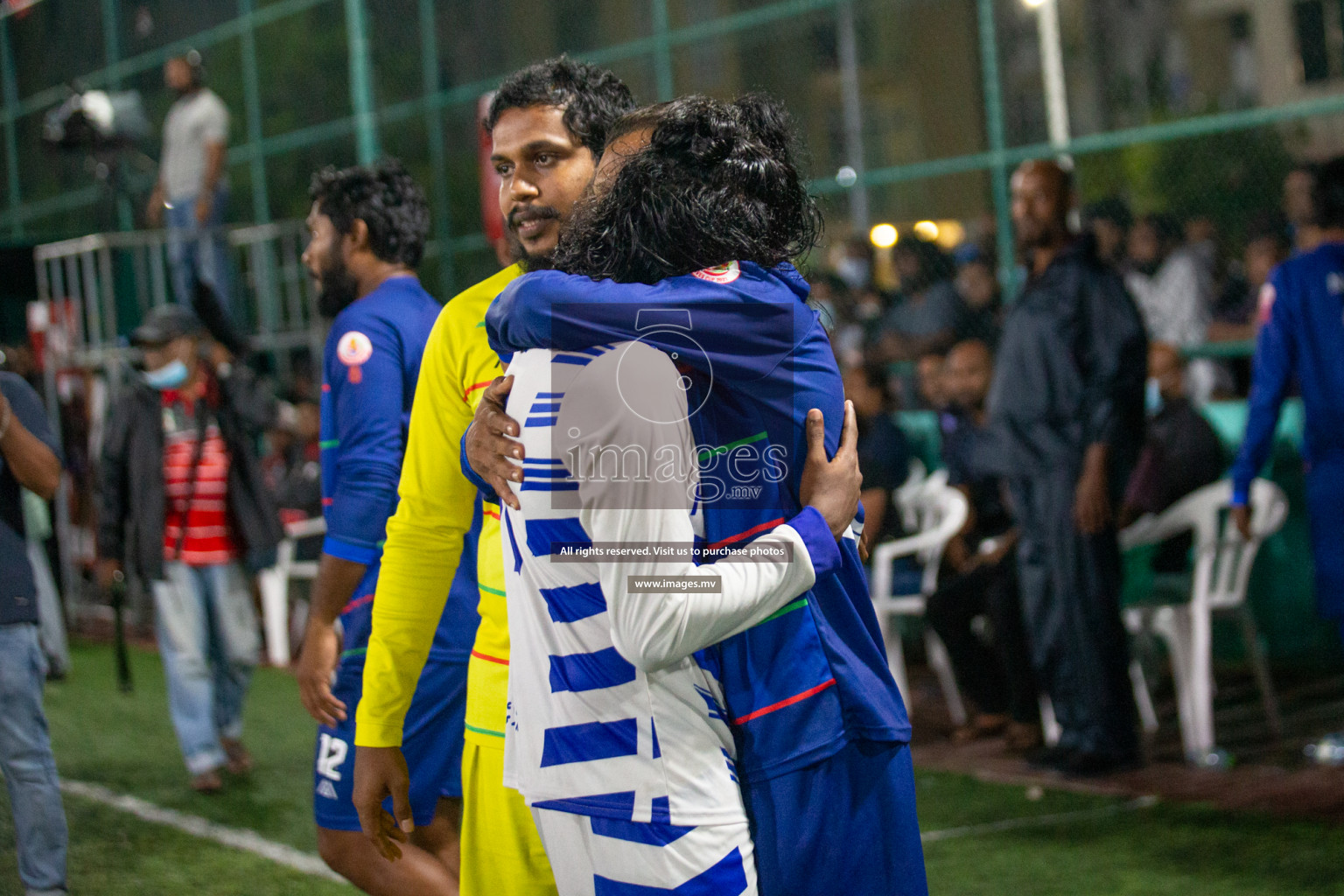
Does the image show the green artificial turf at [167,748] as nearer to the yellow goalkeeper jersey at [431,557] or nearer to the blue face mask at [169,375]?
the blue face mask at [169,375]

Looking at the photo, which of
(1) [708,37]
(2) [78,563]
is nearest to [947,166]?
(1) [708,37]

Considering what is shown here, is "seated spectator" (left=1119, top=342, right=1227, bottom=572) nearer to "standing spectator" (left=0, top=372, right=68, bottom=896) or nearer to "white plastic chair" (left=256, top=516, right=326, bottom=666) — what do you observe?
"standing spectator" (left=0, top=372, right=68, bottom=896)

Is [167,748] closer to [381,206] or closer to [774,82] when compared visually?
[381,206]

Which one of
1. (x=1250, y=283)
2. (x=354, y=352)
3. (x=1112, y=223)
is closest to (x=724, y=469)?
(x=354, y=352)

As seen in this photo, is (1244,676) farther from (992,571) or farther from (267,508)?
(267,508)

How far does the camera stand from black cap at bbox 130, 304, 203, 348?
640cm

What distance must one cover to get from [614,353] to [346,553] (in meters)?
1.37

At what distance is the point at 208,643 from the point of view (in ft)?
21.2

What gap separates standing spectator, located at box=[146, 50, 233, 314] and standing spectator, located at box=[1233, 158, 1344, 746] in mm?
8730

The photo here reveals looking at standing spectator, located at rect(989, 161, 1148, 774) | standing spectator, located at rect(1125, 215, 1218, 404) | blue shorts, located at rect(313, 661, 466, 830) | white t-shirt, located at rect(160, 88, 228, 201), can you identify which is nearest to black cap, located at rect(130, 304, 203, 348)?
standing spectator, located at rect(989, 161, 1148, 774)

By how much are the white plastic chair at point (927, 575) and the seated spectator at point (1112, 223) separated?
8.03ft

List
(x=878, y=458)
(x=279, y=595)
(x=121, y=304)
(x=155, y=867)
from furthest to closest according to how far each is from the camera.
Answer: (x=121, y=304) < (x=279, y=595) < (x=878, y=458) < (x=155, y=867)

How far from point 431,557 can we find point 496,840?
0.47 metres

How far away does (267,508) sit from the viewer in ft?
21.1
